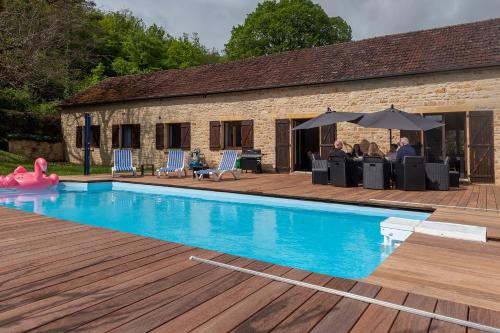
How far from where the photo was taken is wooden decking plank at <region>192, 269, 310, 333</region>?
1.88 meters

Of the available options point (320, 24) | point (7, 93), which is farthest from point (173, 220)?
point (320, 24)

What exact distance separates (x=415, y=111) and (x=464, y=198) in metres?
4.71

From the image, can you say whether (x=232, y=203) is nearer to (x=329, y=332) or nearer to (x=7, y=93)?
(x=329, y=332)

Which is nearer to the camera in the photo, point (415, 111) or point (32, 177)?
point (32, 177)

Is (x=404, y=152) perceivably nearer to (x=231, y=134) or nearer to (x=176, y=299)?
(x=176, y=299)

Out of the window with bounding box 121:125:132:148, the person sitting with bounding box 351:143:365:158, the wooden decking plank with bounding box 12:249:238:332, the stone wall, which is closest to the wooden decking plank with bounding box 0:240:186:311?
the wooden decking plank with bounding box 12:249:238:332

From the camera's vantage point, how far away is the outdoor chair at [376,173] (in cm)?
816

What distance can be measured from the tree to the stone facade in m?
18.1

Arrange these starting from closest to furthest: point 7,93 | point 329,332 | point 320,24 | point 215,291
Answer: point 329,332 < point 215,291 < point 7,93 < point 320,24

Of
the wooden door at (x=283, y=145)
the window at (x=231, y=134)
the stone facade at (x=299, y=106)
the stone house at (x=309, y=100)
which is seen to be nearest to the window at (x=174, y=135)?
the stone house at (x=309, y=100)

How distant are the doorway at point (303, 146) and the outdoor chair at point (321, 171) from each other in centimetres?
370

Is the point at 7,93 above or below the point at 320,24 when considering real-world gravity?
below

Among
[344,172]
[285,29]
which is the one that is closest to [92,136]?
[344,172]

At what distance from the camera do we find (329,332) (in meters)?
1.83
